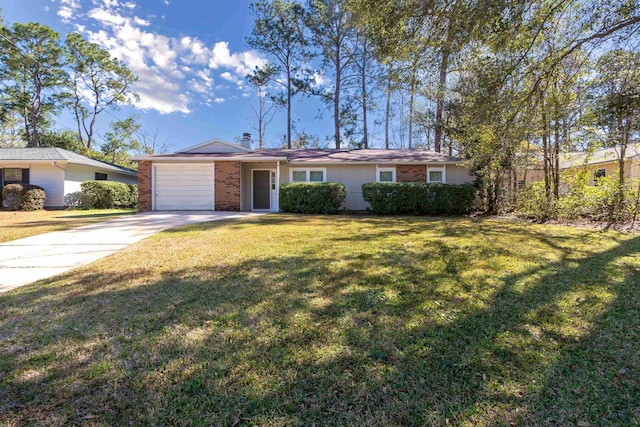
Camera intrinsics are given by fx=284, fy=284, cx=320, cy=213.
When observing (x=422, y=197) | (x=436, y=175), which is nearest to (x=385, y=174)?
(x=436, y=175)

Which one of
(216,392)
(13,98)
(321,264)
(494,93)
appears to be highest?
(13,98)

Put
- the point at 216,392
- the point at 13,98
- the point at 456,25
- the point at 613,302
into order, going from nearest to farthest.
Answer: the point at 216,392
the point at 613,302
the point at 456,25
the point at 13,98

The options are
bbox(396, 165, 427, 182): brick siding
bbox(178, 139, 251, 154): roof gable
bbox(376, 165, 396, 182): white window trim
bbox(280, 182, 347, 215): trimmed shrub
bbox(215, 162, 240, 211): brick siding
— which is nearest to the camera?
bbox(280, 182, 347, 215): trimmed shrub

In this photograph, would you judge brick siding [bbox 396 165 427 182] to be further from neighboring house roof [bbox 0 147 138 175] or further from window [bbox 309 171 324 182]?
neighboring house roof [bbox 0 147 138 175]

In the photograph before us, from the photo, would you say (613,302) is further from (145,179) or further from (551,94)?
(145,179)

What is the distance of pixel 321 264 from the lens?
408 cm

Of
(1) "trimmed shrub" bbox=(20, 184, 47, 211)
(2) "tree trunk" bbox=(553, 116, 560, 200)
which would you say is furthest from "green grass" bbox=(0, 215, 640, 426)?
(1) "trimmed shrub" bbox=(20, 184, 47, 211)

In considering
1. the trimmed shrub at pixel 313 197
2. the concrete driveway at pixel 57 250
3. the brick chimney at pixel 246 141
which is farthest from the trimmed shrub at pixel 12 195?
the trimmed shrub at pixel 313 197

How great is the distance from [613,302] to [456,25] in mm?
4541

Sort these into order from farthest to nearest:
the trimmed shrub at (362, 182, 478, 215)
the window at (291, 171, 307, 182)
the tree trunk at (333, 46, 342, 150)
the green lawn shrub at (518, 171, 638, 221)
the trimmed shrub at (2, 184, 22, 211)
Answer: the tree trunk at (333, 46, 342, 150), the trimmed shrub at (2, 184, 22, 211), the window at (291, 171, 307, 182), the trimmed shrub at (362, 182, 478, 215), the green lawn shrub at (518, 171, 638, 221)

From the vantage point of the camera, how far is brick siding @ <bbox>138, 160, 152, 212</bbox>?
1214 cm

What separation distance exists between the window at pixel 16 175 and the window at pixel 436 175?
2034 cm

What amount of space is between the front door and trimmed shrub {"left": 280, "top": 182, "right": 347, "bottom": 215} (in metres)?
2.01

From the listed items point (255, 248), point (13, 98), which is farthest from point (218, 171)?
point (13, 98)
